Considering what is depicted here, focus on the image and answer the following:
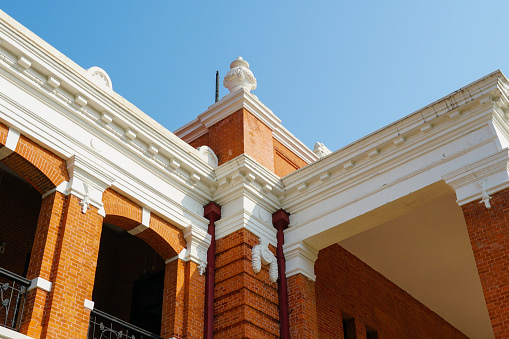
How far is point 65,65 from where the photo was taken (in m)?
9.79

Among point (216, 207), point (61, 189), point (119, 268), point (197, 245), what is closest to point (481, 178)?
point (216, 207)

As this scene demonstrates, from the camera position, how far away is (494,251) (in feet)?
29.3

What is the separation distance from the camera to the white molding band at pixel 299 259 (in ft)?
37.0

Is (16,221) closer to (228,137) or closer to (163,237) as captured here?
(163,237)

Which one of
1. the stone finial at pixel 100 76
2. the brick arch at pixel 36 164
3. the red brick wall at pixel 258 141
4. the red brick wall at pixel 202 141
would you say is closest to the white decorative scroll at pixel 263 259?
the red brick wall at pixel 258 141

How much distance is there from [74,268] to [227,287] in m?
2.80

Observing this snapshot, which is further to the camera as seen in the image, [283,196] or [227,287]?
[283,196]

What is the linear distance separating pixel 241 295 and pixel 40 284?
10.9ft

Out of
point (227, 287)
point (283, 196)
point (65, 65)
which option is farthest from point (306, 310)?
point (65, 65)

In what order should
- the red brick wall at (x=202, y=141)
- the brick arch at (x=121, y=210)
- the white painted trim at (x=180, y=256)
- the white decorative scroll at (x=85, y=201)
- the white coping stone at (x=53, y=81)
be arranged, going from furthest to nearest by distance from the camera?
the red brick wall at (x=202, y=141) < the white painted trim at (x=180, y=256) < the brick arch at (x=121, y=210) < the white coping stone at (x=53, y=81) < the white decorative scroll at (x=85, y=201)

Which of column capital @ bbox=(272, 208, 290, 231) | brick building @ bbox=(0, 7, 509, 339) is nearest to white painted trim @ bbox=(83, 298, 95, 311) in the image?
brick building @ bbox=(0, 7, 509, 339)

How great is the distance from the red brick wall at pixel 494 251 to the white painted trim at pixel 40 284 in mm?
5903

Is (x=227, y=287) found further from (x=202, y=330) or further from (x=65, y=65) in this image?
(x=65, y=65)

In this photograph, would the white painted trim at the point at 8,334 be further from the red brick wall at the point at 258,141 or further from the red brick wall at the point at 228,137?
the red brick wall at the point at 258,141
